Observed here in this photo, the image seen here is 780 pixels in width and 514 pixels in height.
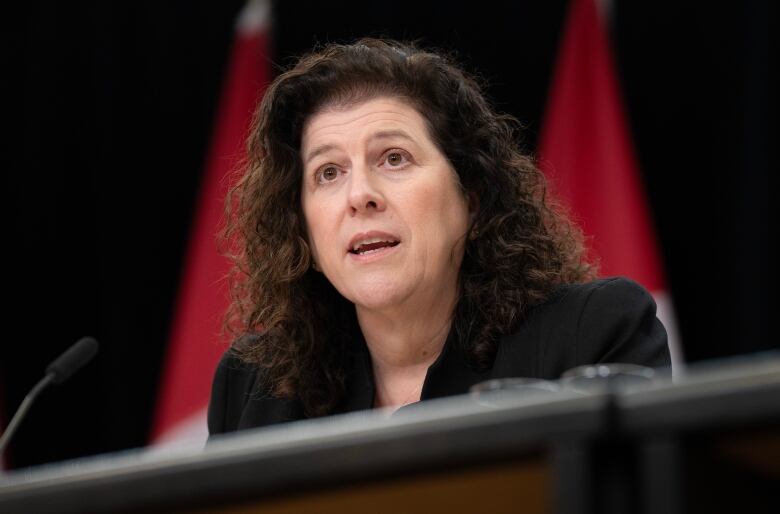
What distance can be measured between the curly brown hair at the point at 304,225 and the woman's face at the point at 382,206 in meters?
0.03

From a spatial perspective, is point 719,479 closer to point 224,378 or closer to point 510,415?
point 510,415

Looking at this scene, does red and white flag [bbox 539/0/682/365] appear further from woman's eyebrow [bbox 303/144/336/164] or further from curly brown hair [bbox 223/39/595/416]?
woman's eyebrow [bbox 303/144/336/164]

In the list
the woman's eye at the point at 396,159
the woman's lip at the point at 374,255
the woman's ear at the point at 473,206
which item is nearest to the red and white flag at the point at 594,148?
the woman's ear at the point at 473,206

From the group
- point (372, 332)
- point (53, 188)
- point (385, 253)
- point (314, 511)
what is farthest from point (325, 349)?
point (53, 188)

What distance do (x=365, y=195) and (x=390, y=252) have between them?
11cm

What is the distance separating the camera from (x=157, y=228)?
3.46 m

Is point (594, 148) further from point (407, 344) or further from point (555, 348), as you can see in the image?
point (555, 348)

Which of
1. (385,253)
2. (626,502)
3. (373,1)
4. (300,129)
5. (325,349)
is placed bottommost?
(626,502)

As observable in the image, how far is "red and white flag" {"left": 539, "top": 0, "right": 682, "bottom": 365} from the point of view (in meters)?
3.13

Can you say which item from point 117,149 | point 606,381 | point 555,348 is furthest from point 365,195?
point 117,149

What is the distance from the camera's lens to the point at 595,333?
1781 millimetres

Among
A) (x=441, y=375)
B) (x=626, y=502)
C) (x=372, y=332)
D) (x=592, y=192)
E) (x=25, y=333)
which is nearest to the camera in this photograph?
(x=626, y=502)

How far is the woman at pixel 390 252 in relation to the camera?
1.93 m

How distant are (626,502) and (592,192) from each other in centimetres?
266
